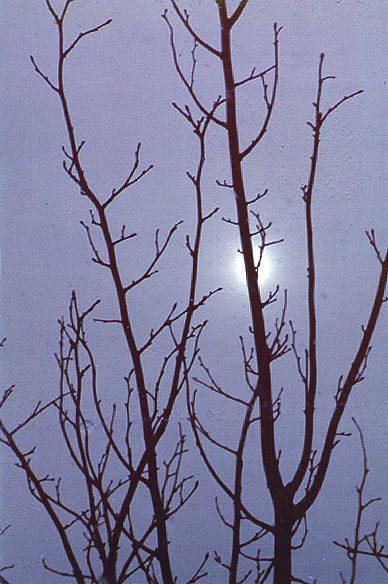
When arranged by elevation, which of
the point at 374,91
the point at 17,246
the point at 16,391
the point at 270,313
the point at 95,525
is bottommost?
the point at 95,525

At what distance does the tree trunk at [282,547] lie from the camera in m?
0.67

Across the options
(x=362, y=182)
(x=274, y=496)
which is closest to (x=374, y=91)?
(x=362, y=182)

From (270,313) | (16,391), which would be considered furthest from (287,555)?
(16,391)

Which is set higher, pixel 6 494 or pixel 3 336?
pixel 3 336

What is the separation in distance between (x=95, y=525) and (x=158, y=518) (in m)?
0.08

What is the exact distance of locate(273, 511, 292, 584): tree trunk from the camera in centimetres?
A: 67

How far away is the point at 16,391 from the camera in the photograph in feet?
4.10

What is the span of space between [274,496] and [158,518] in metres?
0.15

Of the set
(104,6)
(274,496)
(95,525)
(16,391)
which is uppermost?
(104,6)

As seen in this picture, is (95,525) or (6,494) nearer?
(95,525)

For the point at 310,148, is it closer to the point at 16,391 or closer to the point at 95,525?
the point at 16,391

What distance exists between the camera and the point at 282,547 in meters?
0.68

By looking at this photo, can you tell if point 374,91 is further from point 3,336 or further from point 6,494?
point 6,494

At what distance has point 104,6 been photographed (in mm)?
1256
